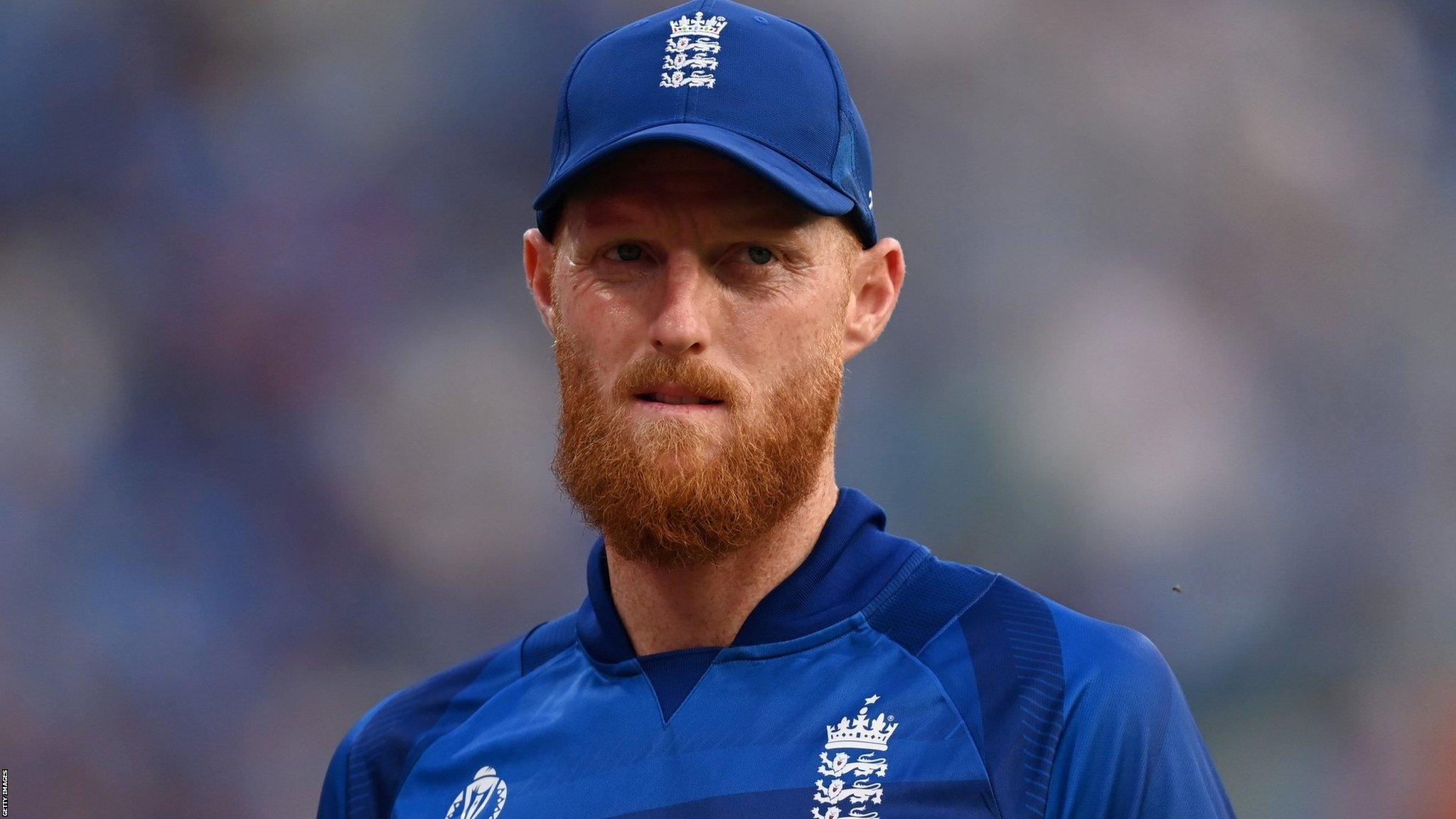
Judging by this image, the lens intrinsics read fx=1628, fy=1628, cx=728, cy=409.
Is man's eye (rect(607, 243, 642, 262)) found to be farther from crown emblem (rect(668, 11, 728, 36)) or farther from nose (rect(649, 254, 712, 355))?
crown emblem (rect(668, 11, 728, 36))

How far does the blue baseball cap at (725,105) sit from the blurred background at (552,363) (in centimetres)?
221

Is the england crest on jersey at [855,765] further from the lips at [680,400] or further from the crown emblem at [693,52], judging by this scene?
the crown emblem at [693,52]

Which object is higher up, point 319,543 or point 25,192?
point 25,192

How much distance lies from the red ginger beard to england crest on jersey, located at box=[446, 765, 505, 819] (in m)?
0.33

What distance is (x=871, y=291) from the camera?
7.00 feet

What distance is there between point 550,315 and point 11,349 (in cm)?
262

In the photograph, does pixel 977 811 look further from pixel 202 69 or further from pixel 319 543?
pixel 202 69

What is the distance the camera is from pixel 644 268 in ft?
6.37

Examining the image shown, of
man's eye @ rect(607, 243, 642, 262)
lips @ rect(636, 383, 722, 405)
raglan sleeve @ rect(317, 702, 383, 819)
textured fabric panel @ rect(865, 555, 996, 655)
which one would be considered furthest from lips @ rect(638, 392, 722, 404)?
raglan sleeve @ rect(317, 702, 383, 819)

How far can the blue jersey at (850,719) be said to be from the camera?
1.75 meters

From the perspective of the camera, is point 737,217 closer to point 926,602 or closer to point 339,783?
point 926,602

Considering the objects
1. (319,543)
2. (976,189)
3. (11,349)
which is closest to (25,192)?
(11,349)

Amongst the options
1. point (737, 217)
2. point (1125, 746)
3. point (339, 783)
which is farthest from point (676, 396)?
point (339, 783)

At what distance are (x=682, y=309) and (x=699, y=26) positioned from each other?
397mm
